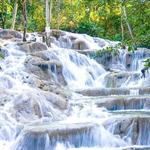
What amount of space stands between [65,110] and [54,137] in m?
2.97

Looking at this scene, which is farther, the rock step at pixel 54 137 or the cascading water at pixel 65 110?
the cascading water at pixel 65 110

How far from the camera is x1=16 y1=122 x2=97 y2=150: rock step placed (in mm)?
10617

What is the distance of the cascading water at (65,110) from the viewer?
1079 cm

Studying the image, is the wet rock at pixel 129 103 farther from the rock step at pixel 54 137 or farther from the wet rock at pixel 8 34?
the wet rock at pixel 8 34

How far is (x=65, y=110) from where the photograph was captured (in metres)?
13.6

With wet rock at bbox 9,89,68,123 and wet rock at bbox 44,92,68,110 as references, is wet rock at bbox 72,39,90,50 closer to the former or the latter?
wet rock at bbox 44,92,68,110

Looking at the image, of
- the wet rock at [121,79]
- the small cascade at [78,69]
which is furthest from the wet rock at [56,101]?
the wet rock at [121,79]

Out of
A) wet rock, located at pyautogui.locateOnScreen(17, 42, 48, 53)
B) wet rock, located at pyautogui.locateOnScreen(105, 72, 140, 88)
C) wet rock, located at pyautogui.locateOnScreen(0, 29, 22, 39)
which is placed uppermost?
wet rock, located at pyautogui.locateOnScreen(0, 29, 22, 39)

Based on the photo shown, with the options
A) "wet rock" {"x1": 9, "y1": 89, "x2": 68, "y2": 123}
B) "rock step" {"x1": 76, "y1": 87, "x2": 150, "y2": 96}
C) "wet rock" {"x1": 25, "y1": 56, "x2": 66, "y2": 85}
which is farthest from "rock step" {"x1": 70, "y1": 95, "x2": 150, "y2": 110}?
"wet rock" {"x1": 25, "y1": 56, "x2": 66, "y2": 85}

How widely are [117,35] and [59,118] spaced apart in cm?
2298

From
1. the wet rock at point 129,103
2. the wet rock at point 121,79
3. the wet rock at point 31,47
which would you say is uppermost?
the wet rock at point 31,47

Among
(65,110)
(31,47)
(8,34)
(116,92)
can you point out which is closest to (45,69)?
(116,92)

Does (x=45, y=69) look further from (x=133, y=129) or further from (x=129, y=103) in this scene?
(x=133, y=129)

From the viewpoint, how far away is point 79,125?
11.2 m
